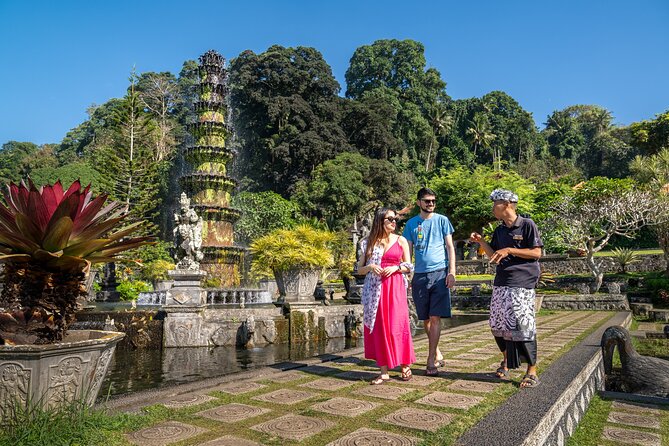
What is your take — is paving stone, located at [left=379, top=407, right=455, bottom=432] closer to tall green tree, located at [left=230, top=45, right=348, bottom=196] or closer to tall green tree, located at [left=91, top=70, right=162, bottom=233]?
tall green tree, located at [left=91, top=70, right=162, bottom=233]

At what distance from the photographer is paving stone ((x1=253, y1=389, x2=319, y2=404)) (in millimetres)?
3624

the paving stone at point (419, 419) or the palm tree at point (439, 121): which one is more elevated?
the palm tree at point (439, 121)

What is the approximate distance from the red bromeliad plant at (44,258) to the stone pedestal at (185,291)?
673 cm

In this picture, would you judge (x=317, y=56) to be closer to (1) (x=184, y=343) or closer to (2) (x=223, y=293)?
(2) (x=223, y=293)

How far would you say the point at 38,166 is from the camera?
44.7 meters

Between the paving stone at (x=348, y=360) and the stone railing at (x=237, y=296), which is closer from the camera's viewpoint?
the paving stone at (x=348, y=360)

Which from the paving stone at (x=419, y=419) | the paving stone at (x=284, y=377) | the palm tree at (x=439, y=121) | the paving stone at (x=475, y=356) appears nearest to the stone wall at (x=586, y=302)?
the paving stone at (x=475, y=356)

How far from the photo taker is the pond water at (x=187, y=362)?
6141 millimetres

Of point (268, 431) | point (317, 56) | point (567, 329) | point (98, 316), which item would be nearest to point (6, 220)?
point (268, 431)

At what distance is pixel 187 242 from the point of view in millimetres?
11359

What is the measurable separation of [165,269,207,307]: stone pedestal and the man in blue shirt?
6344mm

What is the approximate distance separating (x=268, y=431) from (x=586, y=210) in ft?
71.4

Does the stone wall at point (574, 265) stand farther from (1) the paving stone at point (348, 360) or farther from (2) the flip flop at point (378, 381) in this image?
(2) the flip flop at point (378, 381)

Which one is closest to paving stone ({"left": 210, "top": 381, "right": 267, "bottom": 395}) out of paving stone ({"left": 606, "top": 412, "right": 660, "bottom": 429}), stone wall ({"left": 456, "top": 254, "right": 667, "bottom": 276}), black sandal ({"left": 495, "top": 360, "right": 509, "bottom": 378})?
black sandal ({"left": 495, "top": 360, "right": 509, "bottom": 378})
